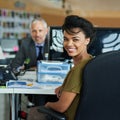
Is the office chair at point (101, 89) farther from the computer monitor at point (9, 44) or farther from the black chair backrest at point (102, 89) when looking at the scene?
the computer monitor at point (9, 44)

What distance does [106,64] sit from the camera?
1.32 meters

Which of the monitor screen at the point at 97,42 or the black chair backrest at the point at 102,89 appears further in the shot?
the monitor screen at the point at 97,42

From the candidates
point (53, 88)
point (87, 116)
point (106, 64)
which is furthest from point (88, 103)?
point (53, 88)

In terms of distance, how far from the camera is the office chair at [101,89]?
4.33 ft

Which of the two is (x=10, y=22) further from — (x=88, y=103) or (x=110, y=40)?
(x=88, y=103)

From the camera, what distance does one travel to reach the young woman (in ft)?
4.66

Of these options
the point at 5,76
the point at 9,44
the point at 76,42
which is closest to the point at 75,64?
the point at 76,42

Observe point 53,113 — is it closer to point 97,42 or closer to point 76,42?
point 76,42

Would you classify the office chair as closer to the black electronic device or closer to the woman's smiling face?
the woman's smiling face

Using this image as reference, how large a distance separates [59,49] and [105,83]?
1.25 meters

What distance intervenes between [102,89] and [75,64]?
345 millimetres

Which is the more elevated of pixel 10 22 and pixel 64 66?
pixel 10 22

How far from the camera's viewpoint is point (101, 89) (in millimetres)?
1345

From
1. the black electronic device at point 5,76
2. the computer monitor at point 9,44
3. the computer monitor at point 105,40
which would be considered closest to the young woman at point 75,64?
the black electronic device at point 5,76
